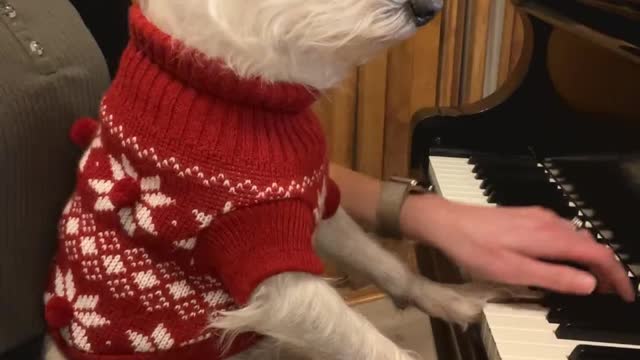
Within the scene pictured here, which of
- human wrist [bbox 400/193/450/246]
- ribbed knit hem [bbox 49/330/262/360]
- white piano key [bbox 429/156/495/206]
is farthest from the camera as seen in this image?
white piano key [bbox 429/156/495/206]

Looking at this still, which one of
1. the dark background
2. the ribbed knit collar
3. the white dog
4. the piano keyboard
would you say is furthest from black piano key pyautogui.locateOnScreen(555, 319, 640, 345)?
the dark background

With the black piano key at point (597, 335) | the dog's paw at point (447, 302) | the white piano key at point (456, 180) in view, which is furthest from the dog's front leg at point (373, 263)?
the black piano key at point (597, 335)

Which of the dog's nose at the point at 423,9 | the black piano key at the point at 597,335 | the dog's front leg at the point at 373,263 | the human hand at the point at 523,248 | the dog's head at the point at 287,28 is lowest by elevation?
the dog's front leg at the point at 373,263

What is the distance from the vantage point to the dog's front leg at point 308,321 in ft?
2.44

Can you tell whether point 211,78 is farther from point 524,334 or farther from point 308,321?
point 524,334

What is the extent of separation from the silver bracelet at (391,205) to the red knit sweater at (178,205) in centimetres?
17

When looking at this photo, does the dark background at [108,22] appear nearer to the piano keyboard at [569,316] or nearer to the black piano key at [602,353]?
the piano keyboard at [569,316]

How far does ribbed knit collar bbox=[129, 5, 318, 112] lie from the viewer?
0.74m

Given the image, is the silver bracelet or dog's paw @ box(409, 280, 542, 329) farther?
the silver bracelet

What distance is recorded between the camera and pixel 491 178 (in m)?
1.08

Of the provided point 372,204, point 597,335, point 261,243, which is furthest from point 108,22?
point 597,335

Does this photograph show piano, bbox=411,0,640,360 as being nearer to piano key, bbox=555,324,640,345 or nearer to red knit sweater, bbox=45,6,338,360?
piano key, bbox=555,324,640,345

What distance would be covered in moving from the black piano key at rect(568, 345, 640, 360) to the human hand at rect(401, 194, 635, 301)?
6 cm

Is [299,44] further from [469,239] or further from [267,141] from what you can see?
[469,239]
